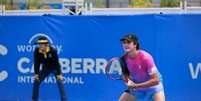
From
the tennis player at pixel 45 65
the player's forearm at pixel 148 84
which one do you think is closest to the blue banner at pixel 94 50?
the tennis player at pixel 45 65

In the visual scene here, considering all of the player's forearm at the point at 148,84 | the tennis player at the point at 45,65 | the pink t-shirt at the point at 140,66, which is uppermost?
the pink t-shirt at the point at 140,66

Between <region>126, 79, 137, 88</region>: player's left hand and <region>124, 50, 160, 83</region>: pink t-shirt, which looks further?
<region>124, 50, 160, 83</region>: pink t-shirt

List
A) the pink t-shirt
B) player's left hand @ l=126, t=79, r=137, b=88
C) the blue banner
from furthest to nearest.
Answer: the blue banner
the pink t-shirt
player's left hand @ l=126, t=79, r=137, b=88

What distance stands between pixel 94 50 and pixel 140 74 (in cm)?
467

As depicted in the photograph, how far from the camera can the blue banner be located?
11.3m

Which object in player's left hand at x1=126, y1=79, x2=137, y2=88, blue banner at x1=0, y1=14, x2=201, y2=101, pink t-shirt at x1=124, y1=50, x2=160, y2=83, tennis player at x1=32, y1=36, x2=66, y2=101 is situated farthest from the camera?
blue banner at x1=0, y1=14, x2=201, y2=101

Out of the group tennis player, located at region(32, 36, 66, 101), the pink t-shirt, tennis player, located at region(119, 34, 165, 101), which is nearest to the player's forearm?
tennis player, located at region(119, 34, 165, 101)

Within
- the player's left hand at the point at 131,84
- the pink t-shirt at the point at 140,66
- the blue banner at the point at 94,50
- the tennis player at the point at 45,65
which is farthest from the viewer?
the blue banner at the point at 94,50

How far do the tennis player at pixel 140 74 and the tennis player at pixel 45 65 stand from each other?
3825mm

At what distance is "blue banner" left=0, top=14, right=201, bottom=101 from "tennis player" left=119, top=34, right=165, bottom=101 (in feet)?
13.4

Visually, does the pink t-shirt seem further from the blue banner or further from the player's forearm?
the blue banner

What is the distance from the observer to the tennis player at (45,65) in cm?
1102

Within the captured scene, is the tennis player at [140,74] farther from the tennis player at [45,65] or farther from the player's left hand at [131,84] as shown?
the tennis player at [45,65]

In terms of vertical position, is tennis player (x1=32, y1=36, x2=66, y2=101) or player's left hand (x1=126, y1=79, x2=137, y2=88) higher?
player's left hand (x1=126, y1=79, x2=137, y2=88)
